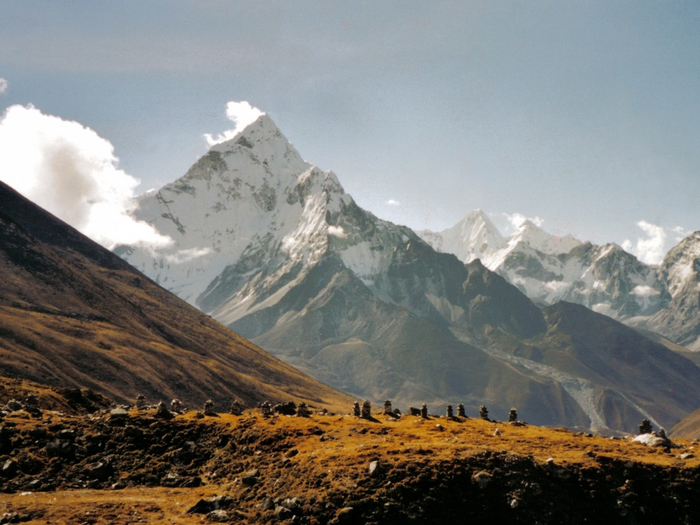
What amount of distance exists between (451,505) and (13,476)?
34.2 meters

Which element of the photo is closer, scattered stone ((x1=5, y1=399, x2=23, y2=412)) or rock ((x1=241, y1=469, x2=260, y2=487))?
rock ((x1=241, y1=469, x2=260, y2=487))

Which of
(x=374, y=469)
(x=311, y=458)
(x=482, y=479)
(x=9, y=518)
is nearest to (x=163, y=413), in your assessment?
(x=311, y=458)

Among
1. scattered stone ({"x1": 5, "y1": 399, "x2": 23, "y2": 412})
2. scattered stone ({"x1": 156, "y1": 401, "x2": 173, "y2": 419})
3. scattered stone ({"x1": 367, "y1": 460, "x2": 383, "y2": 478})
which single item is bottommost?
scattered stone ({"x1": 5, "y1": 399, "x2": 23, "y2": 412})

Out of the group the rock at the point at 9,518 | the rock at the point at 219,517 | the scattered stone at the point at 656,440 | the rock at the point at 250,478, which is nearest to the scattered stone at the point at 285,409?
the rock at the point at 250,478

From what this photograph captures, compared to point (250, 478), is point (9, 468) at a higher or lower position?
lower

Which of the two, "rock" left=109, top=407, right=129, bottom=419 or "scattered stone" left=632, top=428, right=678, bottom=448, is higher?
"scattered stone" left=632, top=428, right=678, bottom=448

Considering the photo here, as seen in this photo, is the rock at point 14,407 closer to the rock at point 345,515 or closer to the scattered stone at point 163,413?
the scattered stone at point 163,413

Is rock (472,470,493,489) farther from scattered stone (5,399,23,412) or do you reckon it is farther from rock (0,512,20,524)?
scattered stone (5,399,23,412)

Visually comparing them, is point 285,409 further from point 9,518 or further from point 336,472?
point 9,518

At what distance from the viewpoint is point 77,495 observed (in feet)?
152

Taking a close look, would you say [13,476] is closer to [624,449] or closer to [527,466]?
[527,466]

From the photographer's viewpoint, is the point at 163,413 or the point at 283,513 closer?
the point at 283,513

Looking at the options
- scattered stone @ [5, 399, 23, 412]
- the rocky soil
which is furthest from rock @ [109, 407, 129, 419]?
scattered stone @ [5, 399, 23, 412]

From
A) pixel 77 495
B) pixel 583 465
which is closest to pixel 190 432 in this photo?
pixel 77 495
